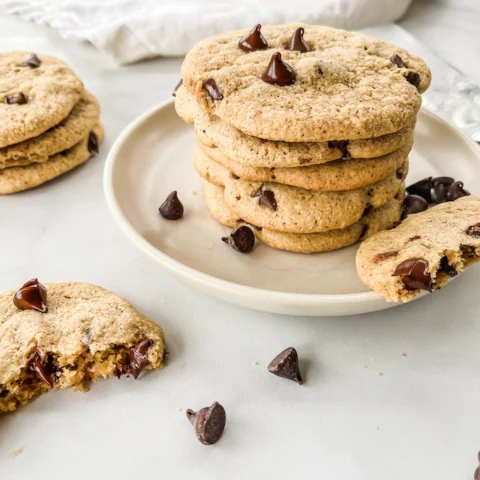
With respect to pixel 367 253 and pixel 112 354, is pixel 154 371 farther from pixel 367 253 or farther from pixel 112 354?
pixel 367 253

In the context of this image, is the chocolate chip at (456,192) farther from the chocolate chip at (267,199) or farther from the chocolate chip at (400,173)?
the chocolate chip at (267,199)

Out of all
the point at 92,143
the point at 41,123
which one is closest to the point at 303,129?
the point at 41,123

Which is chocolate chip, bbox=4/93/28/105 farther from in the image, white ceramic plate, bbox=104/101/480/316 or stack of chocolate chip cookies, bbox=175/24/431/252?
stack of chocolate chip cookies, bbox=175/24/431/252

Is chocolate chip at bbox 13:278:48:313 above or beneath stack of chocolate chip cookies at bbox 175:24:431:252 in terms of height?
beneath

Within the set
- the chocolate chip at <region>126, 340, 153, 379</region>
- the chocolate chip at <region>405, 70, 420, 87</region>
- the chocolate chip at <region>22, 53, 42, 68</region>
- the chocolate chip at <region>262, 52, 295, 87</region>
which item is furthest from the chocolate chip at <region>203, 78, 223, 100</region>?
the chocolate chip at <region>22, 53, 42, 68</region>

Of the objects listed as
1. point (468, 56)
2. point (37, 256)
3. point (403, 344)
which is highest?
point (468, 56)

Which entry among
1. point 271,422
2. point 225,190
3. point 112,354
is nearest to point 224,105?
point 225,190

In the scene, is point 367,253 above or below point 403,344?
above

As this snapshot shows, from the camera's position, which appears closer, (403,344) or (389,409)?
(389,409)
